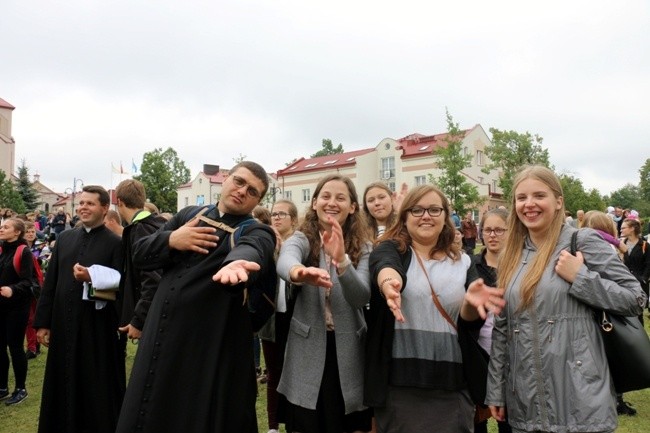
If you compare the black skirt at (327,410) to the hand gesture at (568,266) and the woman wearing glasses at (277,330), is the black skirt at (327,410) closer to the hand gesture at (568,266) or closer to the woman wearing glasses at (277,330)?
the woman wearing glasses at (277,330)

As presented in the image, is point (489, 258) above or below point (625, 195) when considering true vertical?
below

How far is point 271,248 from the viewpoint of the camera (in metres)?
3.18

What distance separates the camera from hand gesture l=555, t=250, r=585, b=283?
258 cm

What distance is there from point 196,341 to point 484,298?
172 cm

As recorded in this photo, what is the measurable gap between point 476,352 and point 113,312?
3591mm

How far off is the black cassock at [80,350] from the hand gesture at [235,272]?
9.23ft

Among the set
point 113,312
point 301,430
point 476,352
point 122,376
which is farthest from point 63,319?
point 476,352

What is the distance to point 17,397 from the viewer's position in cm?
613

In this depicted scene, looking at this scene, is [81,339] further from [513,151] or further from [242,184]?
[513,151]

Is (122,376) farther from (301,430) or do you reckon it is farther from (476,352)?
(476,352)

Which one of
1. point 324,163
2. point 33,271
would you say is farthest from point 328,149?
point 33,271

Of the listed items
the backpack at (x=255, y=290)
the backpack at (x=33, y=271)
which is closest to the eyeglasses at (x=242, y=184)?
the backpack at (x=255, y=290)

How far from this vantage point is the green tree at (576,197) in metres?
43.7

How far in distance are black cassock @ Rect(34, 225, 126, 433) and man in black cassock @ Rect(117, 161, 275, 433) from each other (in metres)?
1.96
